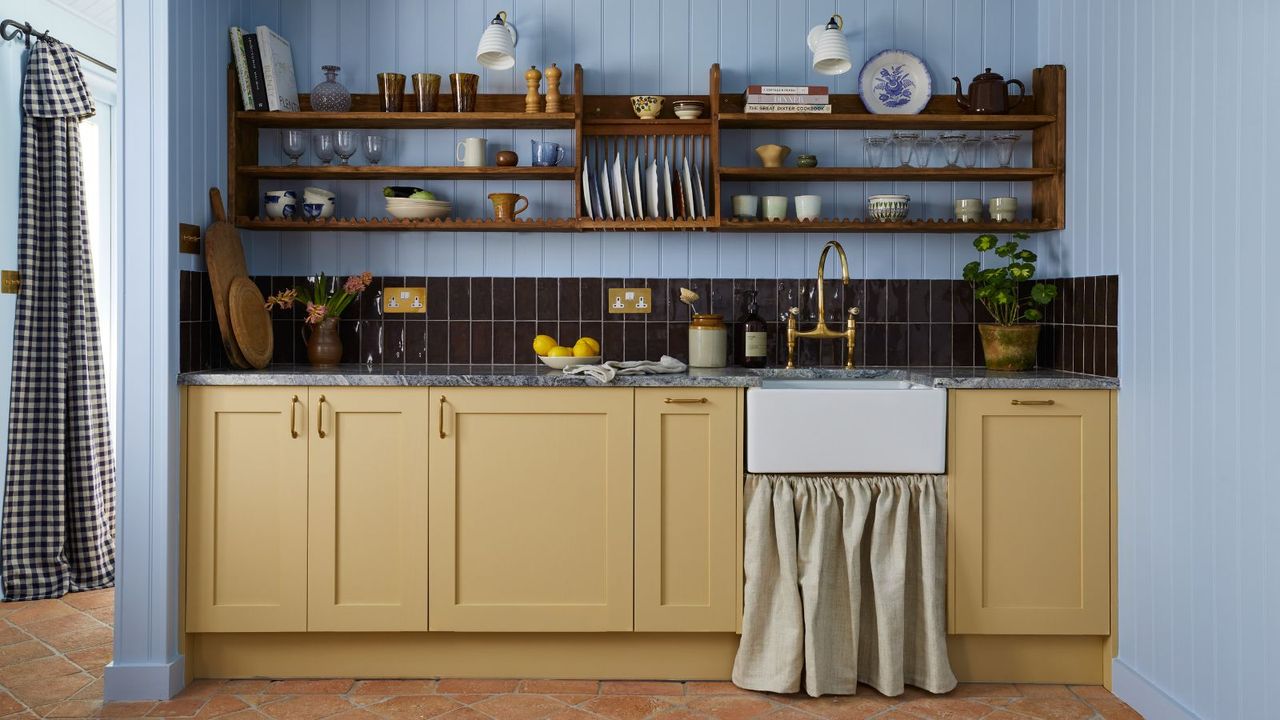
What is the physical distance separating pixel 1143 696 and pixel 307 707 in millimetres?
2165

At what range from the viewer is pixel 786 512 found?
2656 millimetres

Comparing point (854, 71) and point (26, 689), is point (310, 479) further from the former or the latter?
point (854, 71)

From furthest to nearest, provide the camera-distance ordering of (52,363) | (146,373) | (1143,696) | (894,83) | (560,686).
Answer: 1. (52,363)
2. (894,83)
3. (560,686)
4. (146,373)
5. (1143,696)

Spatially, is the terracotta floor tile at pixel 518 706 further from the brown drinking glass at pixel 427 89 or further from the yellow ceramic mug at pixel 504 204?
the brown drinking glass at pixel 427 89

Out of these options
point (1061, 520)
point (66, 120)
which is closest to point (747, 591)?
point (1061, 520)

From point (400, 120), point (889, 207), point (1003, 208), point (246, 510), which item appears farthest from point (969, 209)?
point (246, 510)

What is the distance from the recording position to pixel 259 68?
10.1 ft

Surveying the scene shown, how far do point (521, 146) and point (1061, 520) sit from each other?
2.03 m

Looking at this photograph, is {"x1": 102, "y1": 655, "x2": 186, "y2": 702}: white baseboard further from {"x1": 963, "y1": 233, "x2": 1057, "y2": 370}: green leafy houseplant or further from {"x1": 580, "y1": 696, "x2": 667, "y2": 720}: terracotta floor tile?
{"x1": 963, "y1": 233, "x2": 1057, "y2": 370}: green leafy houseplant

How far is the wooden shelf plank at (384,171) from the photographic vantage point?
3.08 m

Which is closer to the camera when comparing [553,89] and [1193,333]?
[1193,333]

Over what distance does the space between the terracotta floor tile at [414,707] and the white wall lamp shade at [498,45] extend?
6.23 feet

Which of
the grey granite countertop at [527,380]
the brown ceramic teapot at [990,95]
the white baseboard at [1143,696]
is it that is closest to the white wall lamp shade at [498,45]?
the grey granite countertop at [527,380]

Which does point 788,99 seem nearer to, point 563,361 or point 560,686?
point 563,361
